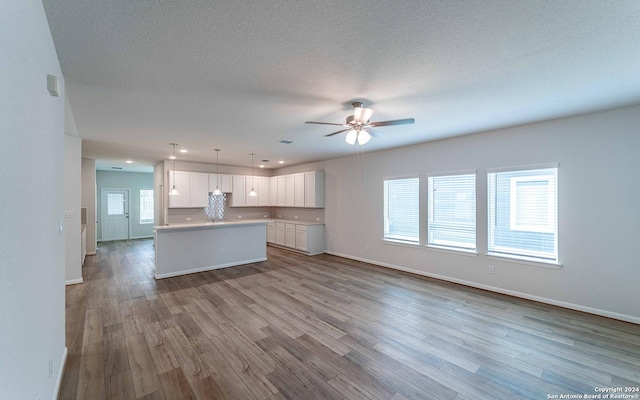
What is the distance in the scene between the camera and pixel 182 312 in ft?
11.5

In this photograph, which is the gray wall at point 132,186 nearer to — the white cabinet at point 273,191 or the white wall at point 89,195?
the white wall at point 89,195

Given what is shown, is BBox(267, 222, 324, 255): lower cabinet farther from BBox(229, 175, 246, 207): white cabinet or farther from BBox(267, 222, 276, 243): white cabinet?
BBox(229, 175, 246, 207): white cabinet

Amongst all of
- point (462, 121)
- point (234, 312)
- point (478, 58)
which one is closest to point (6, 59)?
point (478, 58)

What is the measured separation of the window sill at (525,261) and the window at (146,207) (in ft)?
37.2

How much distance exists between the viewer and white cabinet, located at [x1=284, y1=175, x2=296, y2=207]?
802cm

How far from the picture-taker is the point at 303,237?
731cm

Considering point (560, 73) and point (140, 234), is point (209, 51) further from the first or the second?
point (140, 234)

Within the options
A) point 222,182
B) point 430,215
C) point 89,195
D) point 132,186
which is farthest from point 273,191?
point 132,186

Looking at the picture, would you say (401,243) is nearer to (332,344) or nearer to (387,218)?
(387,218)

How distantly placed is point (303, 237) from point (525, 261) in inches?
195

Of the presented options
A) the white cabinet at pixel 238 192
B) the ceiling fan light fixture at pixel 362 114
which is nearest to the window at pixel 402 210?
the ceiling fan light fixture at pixel 362 114

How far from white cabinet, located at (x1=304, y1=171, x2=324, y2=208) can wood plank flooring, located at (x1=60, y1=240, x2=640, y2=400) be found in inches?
125

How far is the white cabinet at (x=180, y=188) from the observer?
6.97 meters

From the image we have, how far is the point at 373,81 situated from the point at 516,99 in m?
1.81
